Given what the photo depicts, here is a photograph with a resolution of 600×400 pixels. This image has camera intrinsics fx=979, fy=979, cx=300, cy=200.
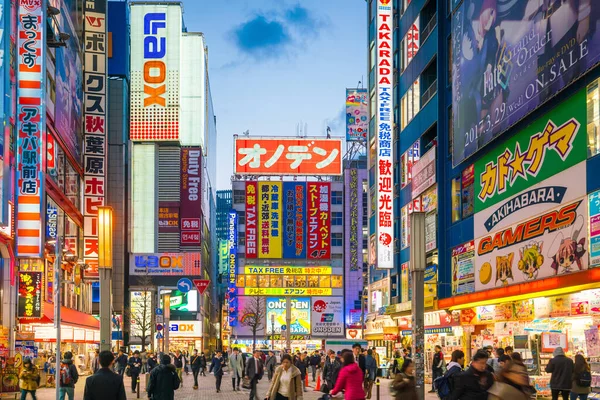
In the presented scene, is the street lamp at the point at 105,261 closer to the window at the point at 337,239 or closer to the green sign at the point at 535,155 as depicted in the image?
the green sign at the point at 535,155

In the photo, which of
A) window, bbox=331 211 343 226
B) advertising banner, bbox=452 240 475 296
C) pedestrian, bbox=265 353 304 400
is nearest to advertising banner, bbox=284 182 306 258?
window, bbox=331 211 343 226

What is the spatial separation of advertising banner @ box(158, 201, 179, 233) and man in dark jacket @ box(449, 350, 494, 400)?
8597 cm

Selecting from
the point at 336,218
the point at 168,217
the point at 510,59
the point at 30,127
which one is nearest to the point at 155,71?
the point at 168,217

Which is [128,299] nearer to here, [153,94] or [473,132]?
[153,94]

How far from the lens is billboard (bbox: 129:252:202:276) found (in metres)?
96.4

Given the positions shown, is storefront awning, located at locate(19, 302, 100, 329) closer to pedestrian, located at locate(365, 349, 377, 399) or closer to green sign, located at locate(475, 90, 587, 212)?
pedestrian, located at locate(365, 349, 377, 399)

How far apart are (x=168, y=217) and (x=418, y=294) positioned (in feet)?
251

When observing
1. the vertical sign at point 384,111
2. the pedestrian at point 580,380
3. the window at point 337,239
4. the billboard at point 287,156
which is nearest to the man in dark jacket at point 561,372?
the pedestrian at point 580,380

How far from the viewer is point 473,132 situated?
34.8 meters

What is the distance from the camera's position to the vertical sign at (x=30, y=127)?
41250 mm

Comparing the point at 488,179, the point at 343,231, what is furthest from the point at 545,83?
the point at 343,231

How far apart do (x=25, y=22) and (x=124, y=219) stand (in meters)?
55.0

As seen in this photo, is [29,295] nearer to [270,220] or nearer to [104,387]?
[104,387]

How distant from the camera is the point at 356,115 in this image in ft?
374
